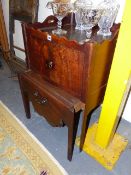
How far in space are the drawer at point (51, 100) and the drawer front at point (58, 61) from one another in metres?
0.05

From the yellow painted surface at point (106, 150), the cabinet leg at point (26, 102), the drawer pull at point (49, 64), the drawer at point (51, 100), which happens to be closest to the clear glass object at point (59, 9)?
the drawer pull at point (49, 64)

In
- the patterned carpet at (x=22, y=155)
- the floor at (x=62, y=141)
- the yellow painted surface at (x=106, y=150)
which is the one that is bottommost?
the patterned carpet at (x=22, y=155)

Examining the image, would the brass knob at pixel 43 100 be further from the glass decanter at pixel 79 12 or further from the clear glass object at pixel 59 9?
the glass decanter at pixel 79 12

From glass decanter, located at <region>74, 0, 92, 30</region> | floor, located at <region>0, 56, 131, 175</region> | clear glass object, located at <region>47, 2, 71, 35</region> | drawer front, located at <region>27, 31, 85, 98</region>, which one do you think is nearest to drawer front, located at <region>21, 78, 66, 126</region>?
drawer front, located at <region>27, 31, 85, 98</region>

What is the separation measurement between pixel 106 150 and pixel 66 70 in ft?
2.25

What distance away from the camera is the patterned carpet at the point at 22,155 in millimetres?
1211

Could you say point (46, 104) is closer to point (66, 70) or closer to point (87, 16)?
point (66, 70)

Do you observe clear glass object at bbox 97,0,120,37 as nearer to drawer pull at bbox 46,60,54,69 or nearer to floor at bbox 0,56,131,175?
drawer pull at bbox 46,60,54,69

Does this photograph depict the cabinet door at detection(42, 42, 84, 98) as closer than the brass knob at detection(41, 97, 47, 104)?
Yes

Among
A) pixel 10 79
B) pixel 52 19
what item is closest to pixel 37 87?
pixel 52 19

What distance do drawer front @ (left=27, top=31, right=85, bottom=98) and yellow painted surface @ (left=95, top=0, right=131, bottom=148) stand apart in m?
0.18

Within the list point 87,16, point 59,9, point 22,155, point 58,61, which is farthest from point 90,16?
point 22,155

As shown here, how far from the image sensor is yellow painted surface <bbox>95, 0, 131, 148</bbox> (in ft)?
2.70

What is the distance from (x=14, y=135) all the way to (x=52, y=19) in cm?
97
